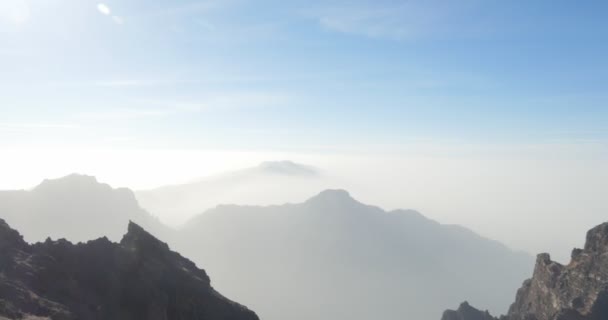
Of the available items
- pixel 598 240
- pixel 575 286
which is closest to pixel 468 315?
pixel 575 286

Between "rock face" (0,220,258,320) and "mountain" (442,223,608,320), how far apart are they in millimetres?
67324

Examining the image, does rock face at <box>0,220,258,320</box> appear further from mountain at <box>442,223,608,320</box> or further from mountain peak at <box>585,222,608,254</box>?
mountain peak at <box>585,222,608,254</box>

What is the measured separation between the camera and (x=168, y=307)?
156 ft

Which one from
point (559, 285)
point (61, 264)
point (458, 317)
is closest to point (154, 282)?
point (61, 264)

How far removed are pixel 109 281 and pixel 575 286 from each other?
8864cm

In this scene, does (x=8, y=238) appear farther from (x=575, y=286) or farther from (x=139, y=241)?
(x=575, y=286)

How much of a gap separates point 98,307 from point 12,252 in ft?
41.6

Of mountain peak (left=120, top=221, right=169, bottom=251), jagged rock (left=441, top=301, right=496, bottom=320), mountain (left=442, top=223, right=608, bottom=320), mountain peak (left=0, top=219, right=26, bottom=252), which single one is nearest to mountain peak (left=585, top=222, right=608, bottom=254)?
mountain (left=442, top=223, right=608, bottom=320)

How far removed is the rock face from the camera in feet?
144

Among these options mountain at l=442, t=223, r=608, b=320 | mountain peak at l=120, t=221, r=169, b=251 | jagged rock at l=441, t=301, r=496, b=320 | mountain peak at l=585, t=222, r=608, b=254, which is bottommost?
jagged rock at l=441, t=301, r=496, b=320

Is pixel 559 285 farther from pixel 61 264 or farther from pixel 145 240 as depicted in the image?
pixel 61 264

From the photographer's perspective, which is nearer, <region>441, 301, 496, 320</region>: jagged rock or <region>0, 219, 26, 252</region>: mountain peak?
<region>0, 219, 26, 252</region>: mountain peak

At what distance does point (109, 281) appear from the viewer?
49000 mm

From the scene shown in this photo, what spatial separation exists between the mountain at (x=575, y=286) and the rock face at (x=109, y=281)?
67.3m
